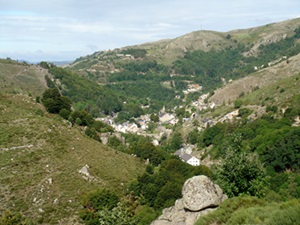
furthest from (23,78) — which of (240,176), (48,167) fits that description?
(240,176)

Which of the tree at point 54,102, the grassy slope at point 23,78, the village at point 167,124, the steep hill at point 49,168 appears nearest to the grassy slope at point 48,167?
the steep hill at point 49,168

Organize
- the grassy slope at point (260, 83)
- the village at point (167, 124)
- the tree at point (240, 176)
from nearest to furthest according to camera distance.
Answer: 1. the tree at point (240, 176)
2. the village at point (167, 124)
3. the grassy slope at point (260, 83)

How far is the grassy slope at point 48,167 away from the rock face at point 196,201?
46.9 feet

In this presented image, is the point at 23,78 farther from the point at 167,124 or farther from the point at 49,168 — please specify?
the point at 49,168

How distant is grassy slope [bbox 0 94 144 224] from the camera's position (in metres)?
30.1

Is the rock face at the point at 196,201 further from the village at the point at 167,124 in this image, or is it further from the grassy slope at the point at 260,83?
the grassy slope at the point at 260,83

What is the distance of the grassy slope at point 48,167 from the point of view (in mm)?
30094

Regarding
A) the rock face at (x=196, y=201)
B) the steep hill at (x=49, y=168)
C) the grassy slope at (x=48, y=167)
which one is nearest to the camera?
the rock face at (x=196, y=201)

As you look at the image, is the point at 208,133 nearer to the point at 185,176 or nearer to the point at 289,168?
the point at 289,168

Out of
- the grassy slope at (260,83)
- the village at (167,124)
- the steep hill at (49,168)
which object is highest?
the steep hill at (49,168)

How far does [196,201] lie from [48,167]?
23231 mm

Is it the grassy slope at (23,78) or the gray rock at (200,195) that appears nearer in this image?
the gray rock at (200,195)

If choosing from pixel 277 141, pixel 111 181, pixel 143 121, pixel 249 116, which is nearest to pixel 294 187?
pixel 277 141

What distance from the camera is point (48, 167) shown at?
3591cm
